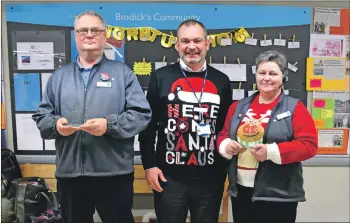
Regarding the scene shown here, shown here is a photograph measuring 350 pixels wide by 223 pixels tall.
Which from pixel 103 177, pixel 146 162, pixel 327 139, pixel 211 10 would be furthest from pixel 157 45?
pixel 327 139

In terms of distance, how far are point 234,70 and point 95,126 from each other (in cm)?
134

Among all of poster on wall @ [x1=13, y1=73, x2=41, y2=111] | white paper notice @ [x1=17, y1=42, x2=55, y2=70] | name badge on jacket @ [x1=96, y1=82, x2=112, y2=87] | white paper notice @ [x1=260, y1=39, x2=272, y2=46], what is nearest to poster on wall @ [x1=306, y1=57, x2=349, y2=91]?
white paper notice @ [x1=260, y1=39, x2=272, y2=46]

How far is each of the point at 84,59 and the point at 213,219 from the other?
1075mm

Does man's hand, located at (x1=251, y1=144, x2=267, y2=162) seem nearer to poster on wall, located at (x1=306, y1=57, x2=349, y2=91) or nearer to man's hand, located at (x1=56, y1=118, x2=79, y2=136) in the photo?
man's hand, located at (x1=56, y1=118, x2=79, y2=136)

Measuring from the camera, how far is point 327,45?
255 cm

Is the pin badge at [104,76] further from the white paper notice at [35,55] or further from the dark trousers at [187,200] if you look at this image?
the white paper notice at [35,55]

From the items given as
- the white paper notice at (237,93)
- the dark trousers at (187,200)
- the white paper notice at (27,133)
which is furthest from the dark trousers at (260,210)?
the white paper notice at (27,133)

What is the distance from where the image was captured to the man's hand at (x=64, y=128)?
5.06 ft

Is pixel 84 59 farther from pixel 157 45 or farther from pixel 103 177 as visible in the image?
pixel 157 45

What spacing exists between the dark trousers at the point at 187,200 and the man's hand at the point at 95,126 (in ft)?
1.49

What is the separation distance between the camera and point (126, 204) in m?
1.73

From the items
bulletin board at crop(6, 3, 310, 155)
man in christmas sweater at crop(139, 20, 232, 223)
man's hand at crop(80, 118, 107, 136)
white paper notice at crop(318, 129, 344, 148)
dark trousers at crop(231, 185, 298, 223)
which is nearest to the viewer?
man's hand at crop(80, 118, 107, 136)

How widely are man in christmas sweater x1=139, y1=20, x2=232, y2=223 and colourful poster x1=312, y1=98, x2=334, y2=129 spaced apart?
1.15 metres

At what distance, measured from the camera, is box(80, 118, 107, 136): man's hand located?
5.00ft
